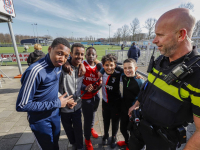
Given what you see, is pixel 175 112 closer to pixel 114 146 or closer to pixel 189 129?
pixel 114 146

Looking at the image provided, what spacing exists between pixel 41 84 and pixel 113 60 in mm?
1345

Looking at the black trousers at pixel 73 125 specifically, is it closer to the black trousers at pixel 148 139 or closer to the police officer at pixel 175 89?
the black trousers at pixel 148 139

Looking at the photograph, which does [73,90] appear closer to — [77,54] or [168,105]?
[77,54]

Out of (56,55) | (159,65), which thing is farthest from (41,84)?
(159,65)

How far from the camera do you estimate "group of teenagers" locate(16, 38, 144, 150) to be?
134 cm

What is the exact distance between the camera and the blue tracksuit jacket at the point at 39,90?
1.24m

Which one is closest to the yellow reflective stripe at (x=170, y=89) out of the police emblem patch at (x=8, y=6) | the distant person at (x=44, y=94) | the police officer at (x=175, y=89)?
the police officer at (x=175, y=89)

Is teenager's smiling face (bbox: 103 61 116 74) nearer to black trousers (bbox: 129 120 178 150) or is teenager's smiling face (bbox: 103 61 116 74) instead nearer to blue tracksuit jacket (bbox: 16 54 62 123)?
blue tracksuit jacket (bbox: 16 54 62 123)

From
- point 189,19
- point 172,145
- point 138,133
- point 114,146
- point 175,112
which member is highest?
point 189,19

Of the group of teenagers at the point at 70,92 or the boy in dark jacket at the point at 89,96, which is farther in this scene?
the boy in dark jacket at the point at 89,96

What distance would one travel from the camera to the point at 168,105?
1.16 metres

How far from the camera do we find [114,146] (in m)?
2.21

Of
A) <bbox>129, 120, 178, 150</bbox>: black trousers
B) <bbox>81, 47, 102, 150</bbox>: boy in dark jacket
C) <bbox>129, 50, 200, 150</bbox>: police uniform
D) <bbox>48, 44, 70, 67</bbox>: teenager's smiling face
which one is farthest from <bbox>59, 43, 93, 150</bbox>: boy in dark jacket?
<bbox>129, 50, 200, 150</bbox>: police uniform

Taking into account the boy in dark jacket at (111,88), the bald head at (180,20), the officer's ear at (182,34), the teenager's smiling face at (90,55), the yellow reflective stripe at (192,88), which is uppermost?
the bald head at (180,20)
